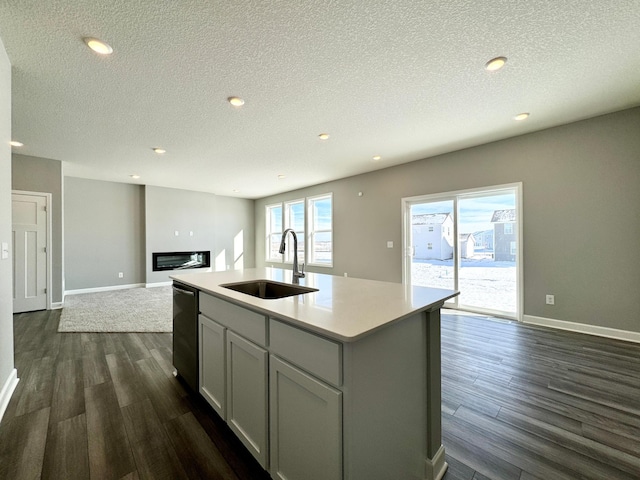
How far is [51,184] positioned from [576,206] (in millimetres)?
7875

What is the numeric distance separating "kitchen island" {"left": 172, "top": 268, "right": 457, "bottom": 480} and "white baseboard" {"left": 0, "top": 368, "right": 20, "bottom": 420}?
5.19ft

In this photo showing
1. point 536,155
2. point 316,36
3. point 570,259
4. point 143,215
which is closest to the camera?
point 316,36

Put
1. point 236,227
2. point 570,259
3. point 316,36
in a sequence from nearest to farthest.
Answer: point 316,36 → point 570,259 → point 236,227

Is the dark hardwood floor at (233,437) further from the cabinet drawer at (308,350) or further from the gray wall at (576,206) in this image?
the cabinet drawer at (308,350)

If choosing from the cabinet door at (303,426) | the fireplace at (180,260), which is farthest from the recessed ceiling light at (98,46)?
the fireplace at (180,260)

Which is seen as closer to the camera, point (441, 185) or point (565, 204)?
point (565, 204)

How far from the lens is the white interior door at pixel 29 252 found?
420cm

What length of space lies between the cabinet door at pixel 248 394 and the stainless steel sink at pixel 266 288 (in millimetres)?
506

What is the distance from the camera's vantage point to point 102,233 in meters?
6.13

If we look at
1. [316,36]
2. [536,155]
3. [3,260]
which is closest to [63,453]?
[3,260]

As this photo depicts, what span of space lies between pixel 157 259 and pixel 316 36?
22.0 ft

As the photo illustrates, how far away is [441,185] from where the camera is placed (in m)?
4.41

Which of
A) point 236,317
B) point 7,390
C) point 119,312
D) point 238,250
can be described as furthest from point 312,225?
point 7,390

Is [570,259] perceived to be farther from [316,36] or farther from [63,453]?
[63,453]
